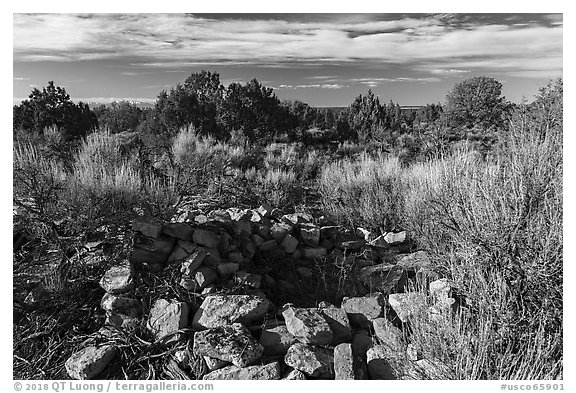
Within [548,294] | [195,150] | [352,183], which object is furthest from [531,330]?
[195,150]

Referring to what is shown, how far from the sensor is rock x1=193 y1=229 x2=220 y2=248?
4.58 metres

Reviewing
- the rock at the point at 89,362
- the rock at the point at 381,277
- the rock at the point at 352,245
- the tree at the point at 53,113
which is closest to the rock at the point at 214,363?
the rock at the point at 89,362

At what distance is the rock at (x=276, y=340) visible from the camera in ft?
11.3

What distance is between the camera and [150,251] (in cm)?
432

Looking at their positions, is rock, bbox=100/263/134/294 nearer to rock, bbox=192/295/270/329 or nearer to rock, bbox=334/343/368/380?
rock, bbox=192/295/270/329

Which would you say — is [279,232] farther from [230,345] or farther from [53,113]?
[53,113]

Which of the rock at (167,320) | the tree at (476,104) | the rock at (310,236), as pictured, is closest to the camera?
the rock at (167,320)

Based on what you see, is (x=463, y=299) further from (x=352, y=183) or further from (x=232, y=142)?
(x=232, y=142)

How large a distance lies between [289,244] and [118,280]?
2.20 m

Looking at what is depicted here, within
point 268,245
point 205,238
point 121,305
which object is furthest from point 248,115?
point 121,305

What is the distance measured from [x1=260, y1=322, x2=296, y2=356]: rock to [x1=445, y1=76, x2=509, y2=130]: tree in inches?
710

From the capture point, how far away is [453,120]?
20.0 metres

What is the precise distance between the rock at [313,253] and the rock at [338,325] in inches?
71.0

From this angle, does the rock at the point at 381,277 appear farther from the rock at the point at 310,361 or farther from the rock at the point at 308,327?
the rock at the point at 310,361
